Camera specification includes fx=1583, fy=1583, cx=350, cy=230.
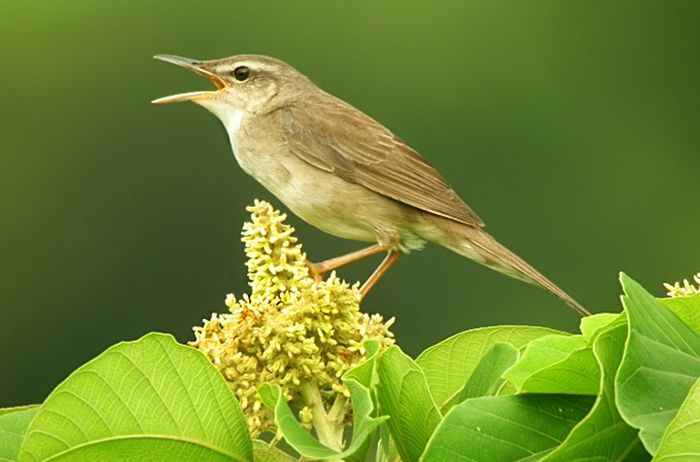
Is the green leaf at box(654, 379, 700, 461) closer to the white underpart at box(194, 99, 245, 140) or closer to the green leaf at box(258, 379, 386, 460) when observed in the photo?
the green leaf at box(258, 379, 386, 460)

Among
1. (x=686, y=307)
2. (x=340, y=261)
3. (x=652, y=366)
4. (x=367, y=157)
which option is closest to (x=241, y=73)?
(x=367, y=157)

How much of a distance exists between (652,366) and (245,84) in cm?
413

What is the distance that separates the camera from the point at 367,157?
5414 mm

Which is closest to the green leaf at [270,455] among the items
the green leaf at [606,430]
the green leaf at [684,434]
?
the green leaf at [606,430]

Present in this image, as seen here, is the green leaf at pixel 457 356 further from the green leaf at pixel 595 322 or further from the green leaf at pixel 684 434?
the green leaf at pixel 684 434

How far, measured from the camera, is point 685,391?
1.64m

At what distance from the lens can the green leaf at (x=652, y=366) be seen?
158 centimetres

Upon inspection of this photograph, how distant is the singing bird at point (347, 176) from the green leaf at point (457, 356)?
9.14 feet

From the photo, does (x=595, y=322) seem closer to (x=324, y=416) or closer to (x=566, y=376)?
(x=566, y=376)

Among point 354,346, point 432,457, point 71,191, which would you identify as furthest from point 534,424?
point 71,191

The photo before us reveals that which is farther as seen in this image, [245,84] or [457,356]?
[245,84]

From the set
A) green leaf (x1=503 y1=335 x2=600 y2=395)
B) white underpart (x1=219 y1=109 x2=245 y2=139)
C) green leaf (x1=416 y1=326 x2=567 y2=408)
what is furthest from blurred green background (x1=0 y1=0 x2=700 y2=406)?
green leaf (x1=503 y1=335 x2=600 y2=395)

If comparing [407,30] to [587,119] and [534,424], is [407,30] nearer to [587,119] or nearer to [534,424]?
[587,119]

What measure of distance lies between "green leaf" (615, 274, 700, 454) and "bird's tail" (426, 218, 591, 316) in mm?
3157
